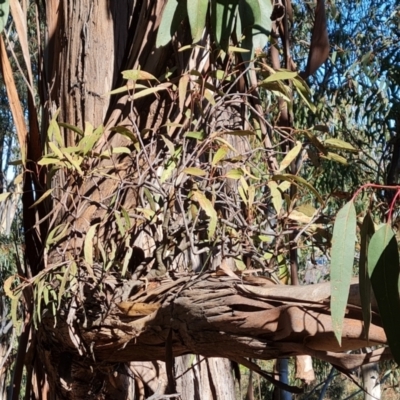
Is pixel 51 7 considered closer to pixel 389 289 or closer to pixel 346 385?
pixel 389 289

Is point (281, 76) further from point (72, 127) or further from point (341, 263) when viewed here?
point (341, 263)

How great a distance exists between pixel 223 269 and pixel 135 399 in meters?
0.40

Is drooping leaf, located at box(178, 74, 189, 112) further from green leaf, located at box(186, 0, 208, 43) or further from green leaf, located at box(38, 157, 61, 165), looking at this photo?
green leaf, located at box(38, 157, 61, 165)

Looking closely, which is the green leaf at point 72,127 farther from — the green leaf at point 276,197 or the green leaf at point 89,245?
the green leaf at point 276,197

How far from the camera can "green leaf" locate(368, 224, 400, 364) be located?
688 mm

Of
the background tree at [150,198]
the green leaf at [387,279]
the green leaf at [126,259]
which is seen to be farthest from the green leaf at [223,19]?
the green leaf at [387,279]

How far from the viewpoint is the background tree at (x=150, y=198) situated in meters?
0.97

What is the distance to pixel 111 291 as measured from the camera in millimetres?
1024

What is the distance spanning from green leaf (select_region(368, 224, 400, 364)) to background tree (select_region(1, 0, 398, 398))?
0.44ft

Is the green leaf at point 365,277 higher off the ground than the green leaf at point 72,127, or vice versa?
the green leaf at point 72,127

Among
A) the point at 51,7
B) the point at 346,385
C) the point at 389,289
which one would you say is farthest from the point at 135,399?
the point at 346,385

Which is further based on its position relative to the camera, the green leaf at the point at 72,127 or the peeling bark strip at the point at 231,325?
the green leaf at the point at 72,127

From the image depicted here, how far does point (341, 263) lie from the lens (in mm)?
718

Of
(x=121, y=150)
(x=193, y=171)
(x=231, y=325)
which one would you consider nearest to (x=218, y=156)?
(x=193, y=171)
